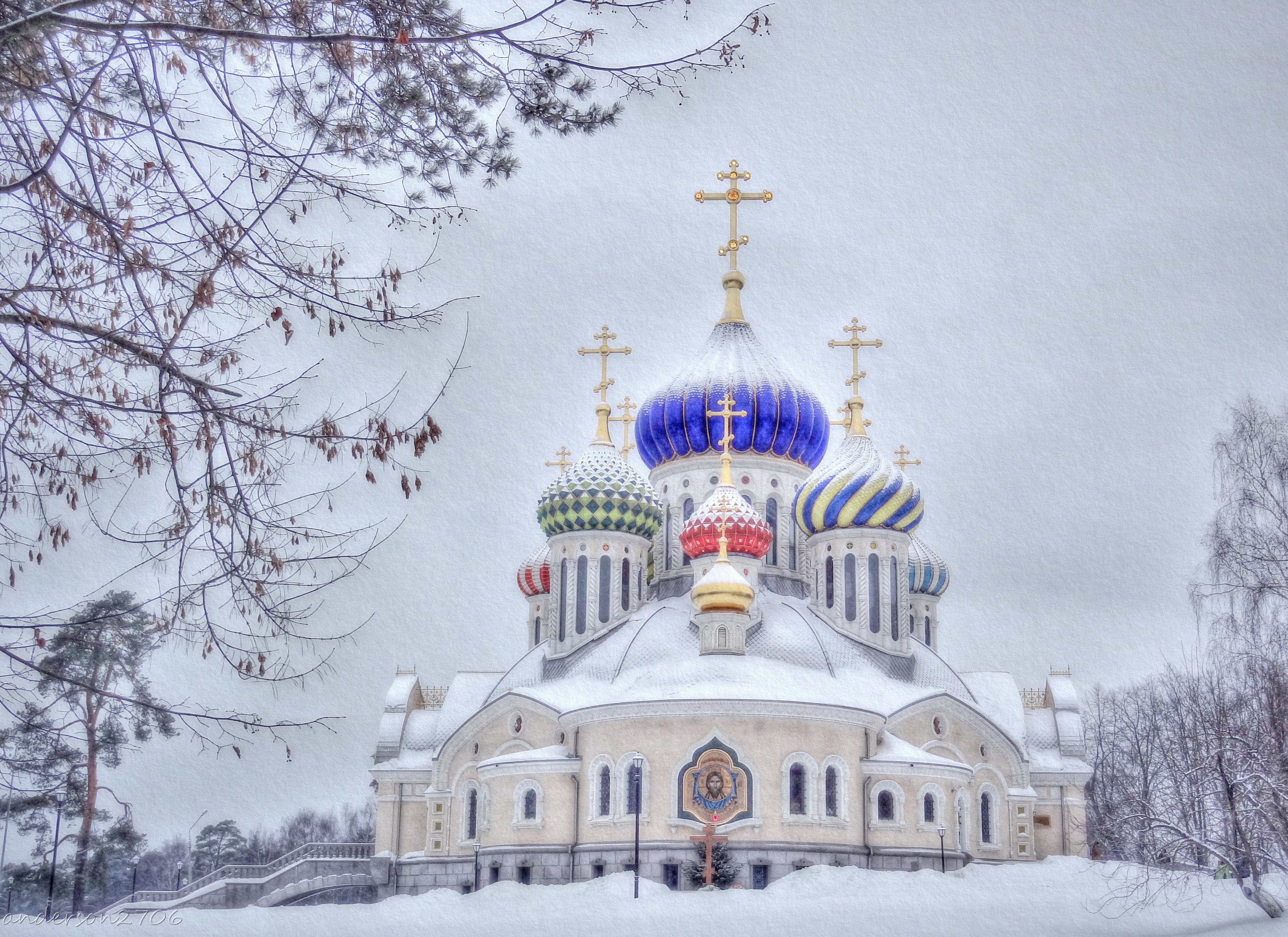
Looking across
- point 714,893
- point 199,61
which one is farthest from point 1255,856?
point 199,61

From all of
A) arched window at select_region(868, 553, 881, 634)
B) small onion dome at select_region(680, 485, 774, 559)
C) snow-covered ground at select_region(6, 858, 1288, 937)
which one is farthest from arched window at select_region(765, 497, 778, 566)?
snow-covered ground at select_region(6, 858, 1288, 937)

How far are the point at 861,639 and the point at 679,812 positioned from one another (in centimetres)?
604

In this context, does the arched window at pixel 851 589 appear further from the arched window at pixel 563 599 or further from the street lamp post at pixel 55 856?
the street lamp post at pixel 55 856

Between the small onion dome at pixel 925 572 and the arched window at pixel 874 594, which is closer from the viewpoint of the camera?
the arched window at pixel 874 594

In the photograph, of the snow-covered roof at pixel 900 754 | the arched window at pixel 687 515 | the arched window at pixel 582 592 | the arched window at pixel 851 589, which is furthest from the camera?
the arched window at pixel 687 515

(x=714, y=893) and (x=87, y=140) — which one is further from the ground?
(x=87, y=140)

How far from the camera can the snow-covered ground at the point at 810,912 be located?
44.5ft

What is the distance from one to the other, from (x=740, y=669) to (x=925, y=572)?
10028 millimetres

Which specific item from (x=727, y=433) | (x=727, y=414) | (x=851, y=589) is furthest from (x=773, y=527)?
(x=727, y=414)

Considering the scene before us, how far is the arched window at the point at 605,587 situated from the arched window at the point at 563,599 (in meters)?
0.63

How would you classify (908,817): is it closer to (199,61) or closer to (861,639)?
(861,639)

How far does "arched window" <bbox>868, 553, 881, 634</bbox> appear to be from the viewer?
27.4m

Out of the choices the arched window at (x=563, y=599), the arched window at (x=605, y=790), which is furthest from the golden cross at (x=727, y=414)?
the arched window at (x=605, y=790)

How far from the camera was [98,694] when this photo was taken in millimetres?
6930
